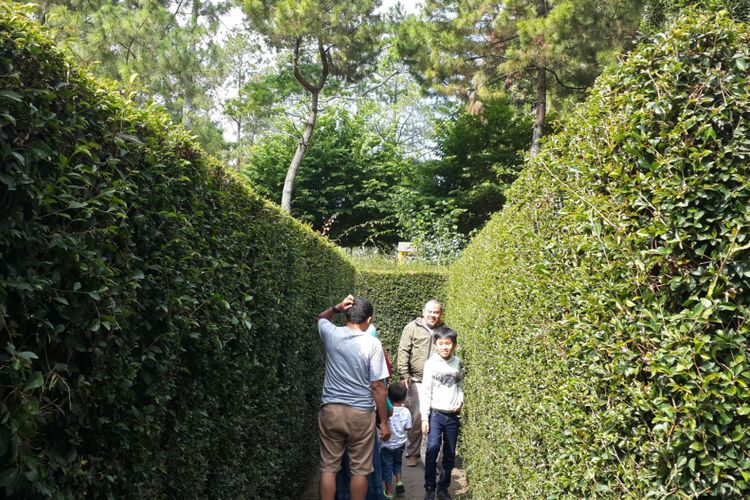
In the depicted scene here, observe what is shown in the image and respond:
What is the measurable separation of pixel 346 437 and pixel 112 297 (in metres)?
3.90

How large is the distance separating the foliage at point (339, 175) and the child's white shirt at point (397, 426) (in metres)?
19.7

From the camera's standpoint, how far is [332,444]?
565cm

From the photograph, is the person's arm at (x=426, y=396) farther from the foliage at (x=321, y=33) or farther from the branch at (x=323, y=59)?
the branch at (x=323, y=59)

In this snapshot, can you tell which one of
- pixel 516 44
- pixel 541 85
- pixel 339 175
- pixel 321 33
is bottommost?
pixel 339 175

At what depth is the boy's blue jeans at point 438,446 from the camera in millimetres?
6770

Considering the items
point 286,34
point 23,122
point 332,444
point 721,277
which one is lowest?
point 332,444

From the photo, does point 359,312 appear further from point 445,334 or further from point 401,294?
point 401,294

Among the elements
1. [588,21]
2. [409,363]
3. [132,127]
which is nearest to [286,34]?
[588,21]

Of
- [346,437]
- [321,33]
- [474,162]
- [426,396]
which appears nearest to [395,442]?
[426,396]

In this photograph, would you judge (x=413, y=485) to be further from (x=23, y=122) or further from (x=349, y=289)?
(x=23, y=122)

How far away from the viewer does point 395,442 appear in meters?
6.79

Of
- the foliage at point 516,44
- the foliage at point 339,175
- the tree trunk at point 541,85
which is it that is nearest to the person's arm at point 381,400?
the foliage at point 516,44

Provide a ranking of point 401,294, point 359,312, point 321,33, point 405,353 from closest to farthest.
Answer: point 359,312 → point 405,353 → point 401,294 → point 321,33

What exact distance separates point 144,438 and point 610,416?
2014mm
